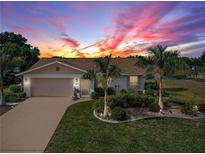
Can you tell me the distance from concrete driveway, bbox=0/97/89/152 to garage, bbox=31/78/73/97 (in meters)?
4.40

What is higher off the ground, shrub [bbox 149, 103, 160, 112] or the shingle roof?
the shingle roof

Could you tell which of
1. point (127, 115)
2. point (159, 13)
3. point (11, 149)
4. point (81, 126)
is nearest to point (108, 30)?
point (159, 13)

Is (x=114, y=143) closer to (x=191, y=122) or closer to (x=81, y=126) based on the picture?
(x=81, y=126)

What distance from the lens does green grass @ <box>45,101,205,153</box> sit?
11221 millimetres

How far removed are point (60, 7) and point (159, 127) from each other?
11.1 metres

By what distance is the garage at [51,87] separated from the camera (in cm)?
2677

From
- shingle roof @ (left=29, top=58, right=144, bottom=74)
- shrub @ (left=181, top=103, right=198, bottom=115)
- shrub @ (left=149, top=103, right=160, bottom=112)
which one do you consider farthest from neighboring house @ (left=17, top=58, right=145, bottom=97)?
shrub @ (left=181, top=103, right=198, bottom=115)

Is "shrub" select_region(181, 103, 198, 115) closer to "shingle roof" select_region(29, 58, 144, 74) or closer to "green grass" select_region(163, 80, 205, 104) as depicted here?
"green grass" select_region(163, 80, 205, 104)

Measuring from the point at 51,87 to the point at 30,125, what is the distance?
12.3 meters

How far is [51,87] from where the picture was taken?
26.8 metres

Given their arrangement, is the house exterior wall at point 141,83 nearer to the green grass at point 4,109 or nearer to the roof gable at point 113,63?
the roof gable at point 113,63

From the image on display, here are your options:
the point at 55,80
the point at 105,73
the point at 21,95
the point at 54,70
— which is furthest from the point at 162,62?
Answer: the point at 21,95

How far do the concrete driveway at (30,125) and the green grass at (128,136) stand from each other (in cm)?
62

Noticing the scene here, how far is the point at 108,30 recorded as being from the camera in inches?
856
